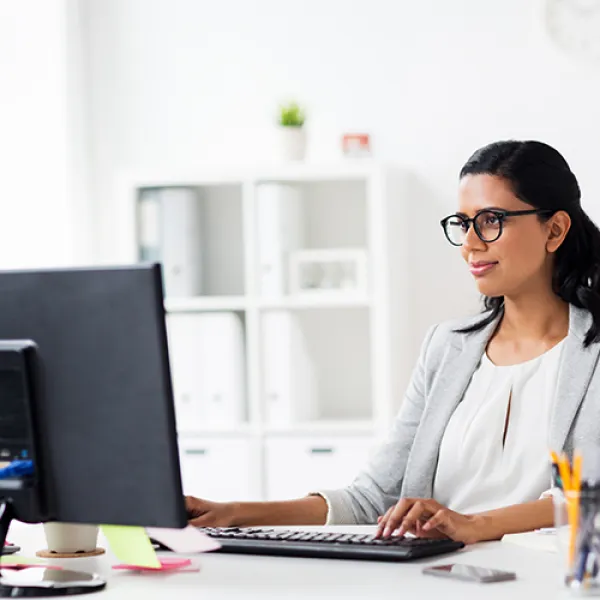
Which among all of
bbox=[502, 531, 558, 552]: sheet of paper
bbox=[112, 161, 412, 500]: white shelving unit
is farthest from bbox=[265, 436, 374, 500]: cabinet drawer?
bbox=[502, 531, 558, 552]: sheet of paper

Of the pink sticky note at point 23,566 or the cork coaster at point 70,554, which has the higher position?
the pink sticky note at point 23,566

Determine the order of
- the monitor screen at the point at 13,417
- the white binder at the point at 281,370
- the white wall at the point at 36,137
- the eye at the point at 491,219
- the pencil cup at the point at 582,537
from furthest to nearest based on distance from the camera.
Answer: the white wall at the point at 36,137 → the white binder at the point at 281,370 → the eye at the point at 491,219 → the monitor screen at the point at 13,417 → the pencil cup at the point at 582,537

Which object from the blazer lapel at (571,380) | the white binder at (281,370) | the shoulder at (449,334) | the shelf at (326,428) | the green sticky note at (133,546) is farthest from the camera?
the white binder at (281,370)

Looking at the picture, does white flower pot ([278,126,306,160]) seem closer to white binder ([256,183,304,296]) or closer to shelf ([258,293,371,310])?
white binder ([256,183,304,296])

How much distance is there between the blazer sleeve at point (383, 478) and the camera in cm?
227

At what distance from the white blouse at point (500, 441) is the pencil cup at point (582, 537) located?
835 millimetres

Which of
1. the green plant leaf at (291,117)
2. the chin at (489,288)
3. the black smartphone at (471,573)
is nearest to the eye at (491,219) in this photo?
the chin at (489,288)

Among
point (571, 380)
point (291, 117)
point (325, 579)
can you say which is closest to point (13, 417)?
point (325, 579)

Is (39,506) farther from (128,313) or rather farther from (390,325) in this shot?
(390,325)

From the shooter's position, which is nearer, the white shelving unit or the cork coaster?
the cork coaster

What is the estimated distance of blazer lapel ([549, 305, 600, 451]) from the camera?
7.29ft

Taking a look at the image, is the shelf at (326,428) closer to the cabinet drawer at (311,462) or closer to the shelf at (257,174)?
the cabinet drawer at (311,462)

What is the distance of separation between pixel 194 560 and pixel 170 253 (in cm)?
242

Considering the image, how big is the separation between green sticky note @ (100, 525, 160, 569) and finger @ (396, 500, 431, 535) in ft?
1.29
